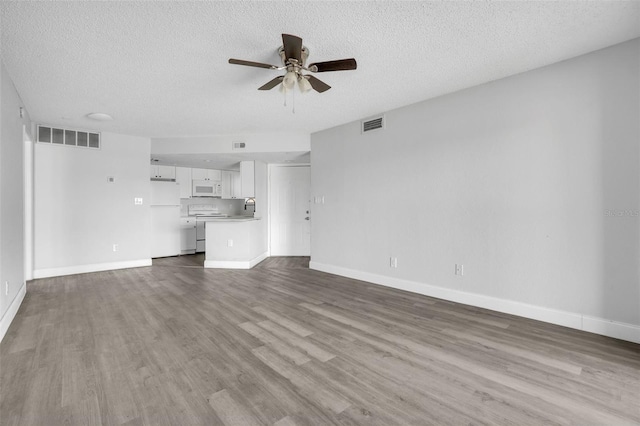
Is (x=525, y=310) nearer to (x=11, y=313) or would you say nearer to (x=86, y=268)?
(x=11, y=313)

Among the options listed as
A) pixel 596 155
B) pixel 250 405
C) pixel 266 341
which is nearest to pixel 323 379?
pixel 250 405

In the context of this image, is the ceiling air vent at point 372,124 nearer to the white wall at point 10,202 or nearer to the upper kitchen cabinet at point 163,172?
the white wall at point 10,202

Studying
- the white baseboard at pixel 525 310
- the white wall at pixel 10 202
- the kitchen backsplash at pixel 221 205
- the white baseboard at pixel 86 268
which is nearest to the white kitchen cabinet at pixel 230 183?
the kitchen backsplash at pixel 221 205

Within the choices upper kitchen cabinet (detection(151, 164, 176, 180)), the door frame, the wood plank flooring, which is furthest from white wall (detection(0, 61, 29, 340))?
upper kitchen cabinet (detection(151, 164, 176, 180))

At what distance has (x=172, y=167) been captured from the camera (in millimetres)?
6957

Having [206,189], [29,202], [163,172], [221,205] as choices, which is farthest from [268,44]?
[221,205]

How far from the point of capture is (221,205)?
808 centimetres

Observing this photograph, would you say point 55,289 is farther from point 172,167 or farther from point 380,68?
point 380,68

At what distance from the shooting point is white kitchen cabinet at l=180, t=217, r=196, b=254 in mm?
7159

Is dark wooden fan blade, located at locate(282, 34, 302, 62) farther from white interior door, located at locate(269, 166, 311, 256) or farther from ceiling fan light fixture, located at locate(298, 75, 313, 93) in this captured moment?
white interior door, located at locate(269, 166, 311, 256)

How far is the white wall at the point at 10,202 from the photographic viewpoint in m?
2.70

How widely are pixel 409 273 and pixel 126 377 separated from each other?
3328 mm

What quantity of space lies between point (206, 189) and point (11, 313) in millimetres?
4819

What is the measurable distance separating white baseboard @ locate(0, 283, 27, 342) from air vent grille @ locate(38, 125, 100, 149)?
8.32 ft
